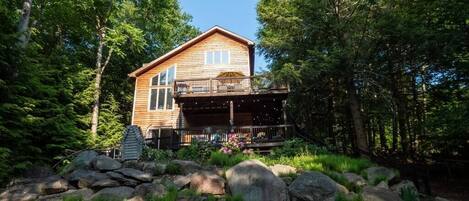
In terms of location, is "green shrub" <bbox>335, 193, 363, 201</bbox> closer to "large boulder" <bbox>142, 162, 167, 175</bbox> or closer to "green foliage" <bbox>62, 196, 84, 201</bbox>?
"large boulder" <bbox>142, 162, 167, 175</bbox>

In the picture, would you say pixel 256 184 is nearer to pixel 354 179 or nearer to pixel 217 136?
pixel 354 179

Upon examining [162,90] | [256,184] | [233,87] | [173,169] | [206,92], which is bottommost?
[256,184]

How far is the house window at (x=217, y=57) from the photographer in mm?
22594

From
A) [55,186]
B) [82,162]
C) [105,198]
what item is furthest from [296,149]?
[55,186]

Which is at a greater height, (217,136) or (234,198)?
(217,136)

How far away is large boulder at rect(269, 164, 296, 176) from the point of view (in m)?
10.8

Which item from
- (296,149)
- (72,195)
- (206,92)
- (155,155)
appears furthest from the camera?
(206,92)

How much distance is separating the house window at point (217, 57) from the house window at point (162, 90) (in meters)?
2.21


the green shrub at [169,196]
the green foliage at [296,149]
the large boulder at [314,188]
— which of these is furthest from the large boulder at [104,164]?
the green foliage at [296,149]

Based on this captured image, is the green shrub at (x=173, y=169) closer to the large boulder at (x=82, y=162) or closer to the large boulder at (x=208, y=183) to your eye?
the large boulder at (x=208, y=183)

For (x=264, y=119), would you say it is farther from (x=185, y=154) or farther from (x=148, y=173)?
(x=148, y=173)

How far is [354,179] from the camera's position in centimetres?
1035

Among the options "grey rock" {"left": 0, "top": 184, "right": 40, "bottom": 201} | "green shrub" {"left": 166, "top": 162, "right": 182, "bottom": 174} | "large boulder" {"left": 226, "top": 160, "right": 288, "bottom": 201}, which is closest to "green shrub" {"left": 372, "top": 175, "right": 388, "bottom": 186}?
"large boulder" {"left": 226, "top": 160, "right": 288, "bottom": 201}

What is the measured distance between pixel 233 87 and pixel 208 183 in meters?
9.16
